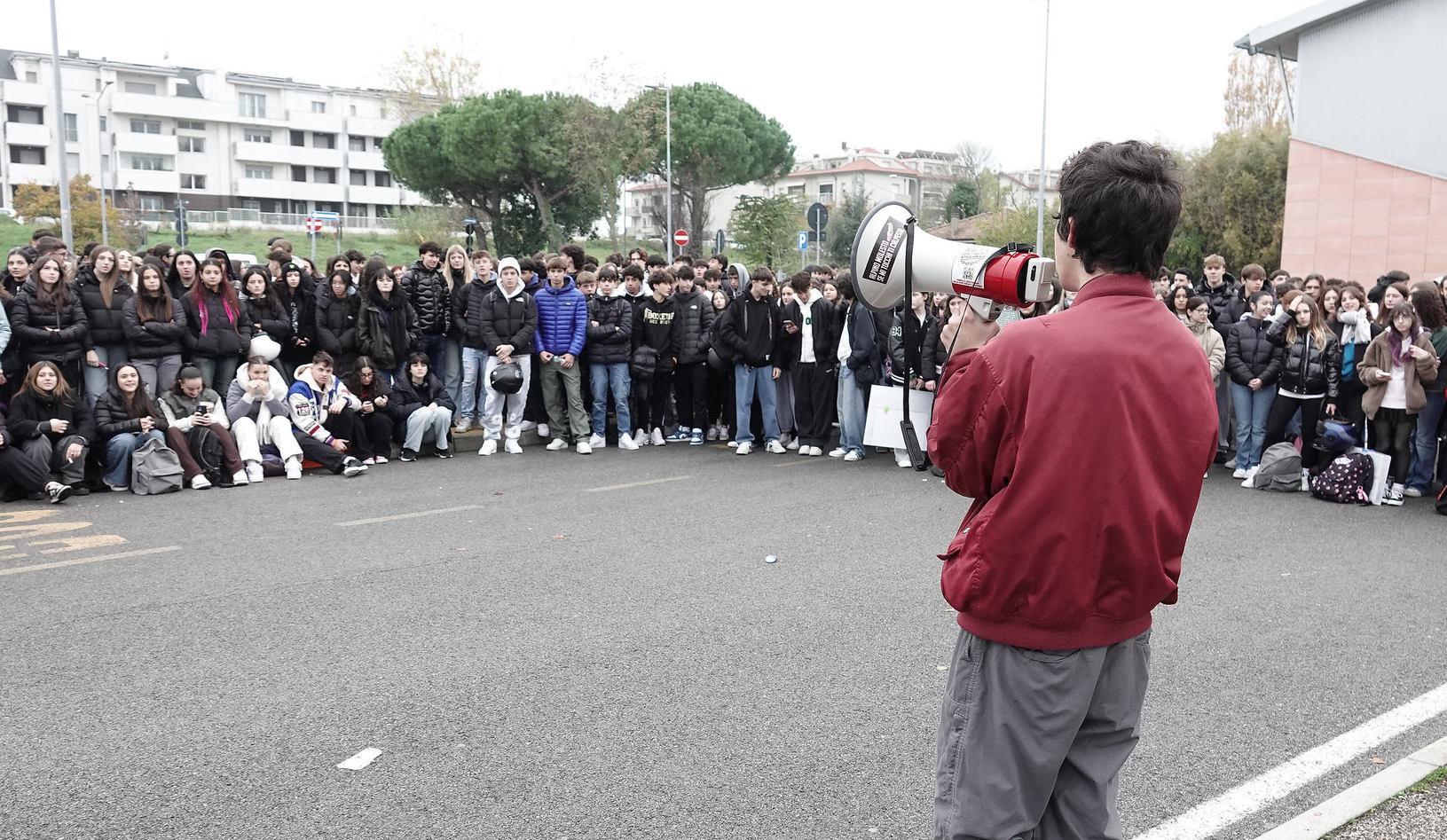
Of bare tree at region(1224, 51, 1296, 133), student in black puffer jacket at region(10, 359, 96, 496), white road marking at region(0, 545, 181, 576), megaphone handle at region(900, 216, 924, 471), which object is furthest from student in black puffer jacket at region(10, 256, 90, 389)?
bare tree at region(1224, 51, 1296, 133)

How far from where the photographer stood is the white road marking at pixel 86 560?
7090mm

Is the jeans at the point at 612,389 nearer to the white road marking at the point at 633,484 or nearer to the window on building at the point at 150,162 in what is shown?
the white road marking at the point at 633,484

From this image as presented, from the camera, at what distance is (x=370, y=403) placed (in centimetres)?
1150

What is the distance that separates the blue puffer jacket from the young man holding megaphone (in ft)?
34.0

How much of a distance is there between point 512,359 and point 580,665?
7463 mm

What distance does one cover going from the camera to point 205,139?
263 ft

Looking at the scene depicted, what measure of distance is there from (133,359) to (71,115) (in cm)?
8121

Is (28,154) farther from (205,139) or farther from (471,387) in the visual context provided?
(471,387)

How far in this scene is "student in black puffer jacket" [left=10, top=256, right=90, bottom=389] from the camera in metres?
10.1

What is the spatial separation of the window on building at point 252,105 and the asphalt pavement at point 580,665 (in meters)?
82.7

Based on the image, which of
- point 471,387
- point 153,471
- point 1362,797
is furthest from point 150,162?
point 1362,797

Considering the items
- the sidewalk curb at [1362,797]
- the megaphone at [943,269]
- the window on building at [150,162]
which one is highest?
the window on building at [150,162]

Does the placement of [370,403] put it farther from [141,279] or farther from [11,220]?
[11,220]

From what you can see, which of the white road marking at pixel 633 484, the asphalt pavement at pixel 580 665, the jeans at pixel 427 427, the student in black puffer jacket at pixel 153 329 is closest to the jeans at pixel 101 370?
the student in black puffer jacket at pixel 153 329
